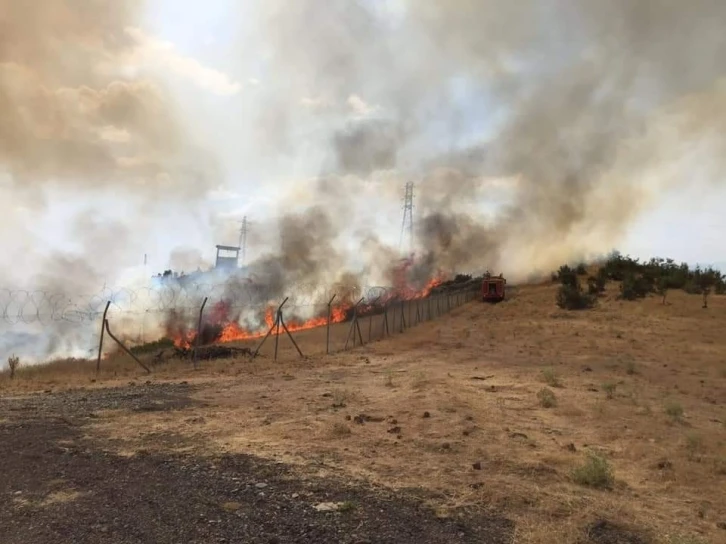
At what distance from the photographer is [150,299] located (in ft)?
97.0

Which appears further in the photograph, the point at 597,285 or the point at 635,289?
the point at 597,285

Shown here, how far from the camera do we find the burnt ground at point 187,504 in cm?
525

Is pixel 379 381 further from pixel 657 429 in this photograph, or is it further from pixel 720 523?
pixel 720 523

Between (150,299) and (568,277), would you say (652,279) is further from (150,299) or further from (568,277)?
(150,299)

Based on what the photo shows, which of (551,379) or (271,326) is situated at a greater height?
(271,326)

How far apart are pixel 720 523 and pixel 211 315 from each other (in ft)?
97.6

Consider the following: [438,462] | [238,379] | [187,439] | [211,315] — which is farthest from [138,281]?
[438,462]

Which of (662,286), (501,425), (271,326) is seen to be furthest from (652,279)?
(501,425)

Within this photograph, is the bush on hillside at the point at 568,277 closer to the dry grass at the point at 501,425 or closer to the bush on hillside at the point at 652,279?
the bush on hillside at the point at 652,279

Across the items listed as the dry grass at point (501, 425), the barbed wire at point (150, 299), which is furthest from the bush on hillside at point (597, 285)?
the dry grass at point (501, 425)

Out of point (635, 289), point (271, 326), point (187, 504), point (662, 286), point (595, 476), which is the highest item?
point (662, 286)

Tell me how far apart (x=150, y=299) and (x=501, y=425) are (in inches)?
946

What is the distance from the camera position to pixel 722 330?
2730cm

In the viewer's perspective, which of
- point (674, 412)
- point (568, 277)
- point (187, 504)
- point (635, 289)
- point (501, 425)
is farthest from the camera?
point (568, 277)
